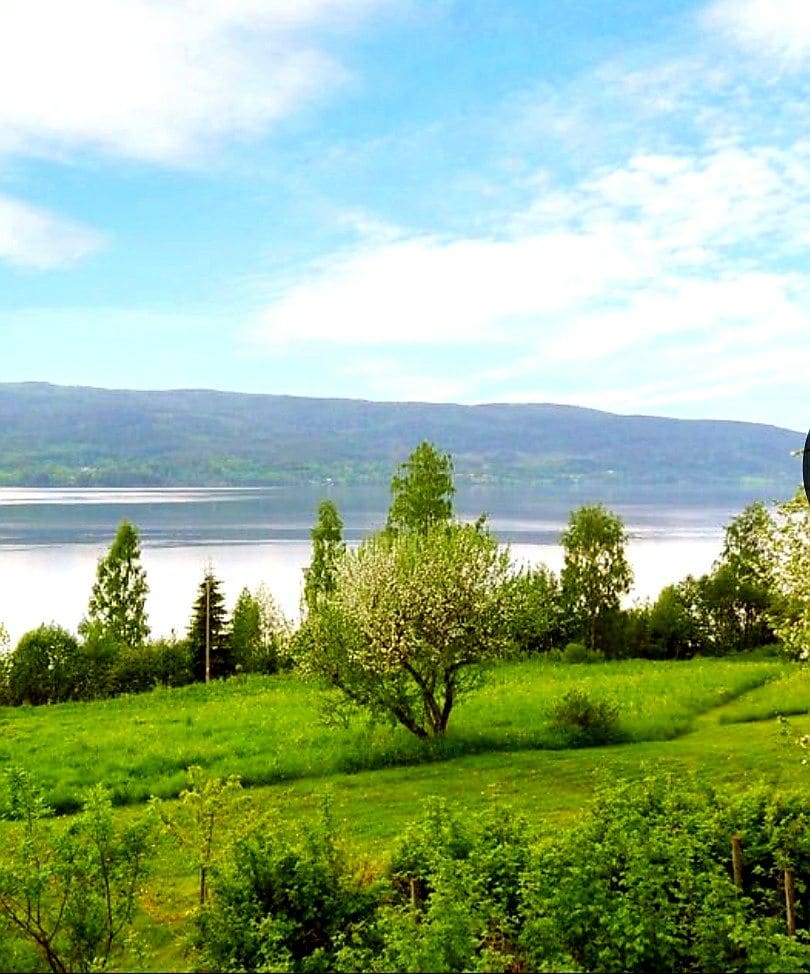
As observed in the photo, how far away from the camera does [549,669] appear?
40250mm

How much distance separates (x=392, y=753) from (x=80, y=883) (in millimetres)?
11740

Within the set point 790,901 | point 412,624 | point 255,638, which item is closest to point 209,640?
point 255,638

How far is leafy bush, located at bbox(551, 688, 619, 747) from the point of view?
23188 mm

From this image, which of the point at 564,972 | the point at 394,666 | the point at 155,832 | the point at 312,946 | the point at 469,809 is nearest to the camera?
the point at 564,972

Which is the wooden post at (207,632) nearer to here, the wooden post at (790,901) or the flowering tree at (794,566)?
the flowering tree at (794,566)

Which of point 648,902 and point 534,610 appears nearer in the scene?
point 648,902

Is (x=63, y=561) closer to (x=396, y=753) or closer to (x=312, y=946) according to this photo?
(x=396, y=753)

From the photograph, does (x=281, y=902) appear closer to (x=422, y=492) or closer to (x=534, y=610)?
(x=534, y=610)

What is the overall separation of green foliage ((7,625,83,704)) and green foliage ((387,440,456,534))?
18.2 metres

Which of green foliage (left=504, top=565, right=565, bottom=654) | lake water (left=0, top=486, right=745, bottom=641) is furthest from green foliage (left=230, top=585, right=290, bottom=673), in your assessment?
green foliage (left=504, top=565, right=565, bottom=654)

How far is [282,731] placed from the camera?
2522 cm

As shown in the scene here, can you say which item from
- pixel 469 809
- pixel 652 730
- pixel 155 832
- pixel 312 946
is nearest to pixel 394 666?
pixel 469 809

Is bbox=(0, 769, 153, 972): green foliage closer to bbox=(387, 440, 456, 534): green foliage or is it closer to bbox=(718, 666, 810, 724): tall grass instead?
bbox=(718, 666, 810, 724): tall grass

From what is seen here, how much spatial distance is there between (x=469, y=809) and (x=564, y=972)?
9.01m
